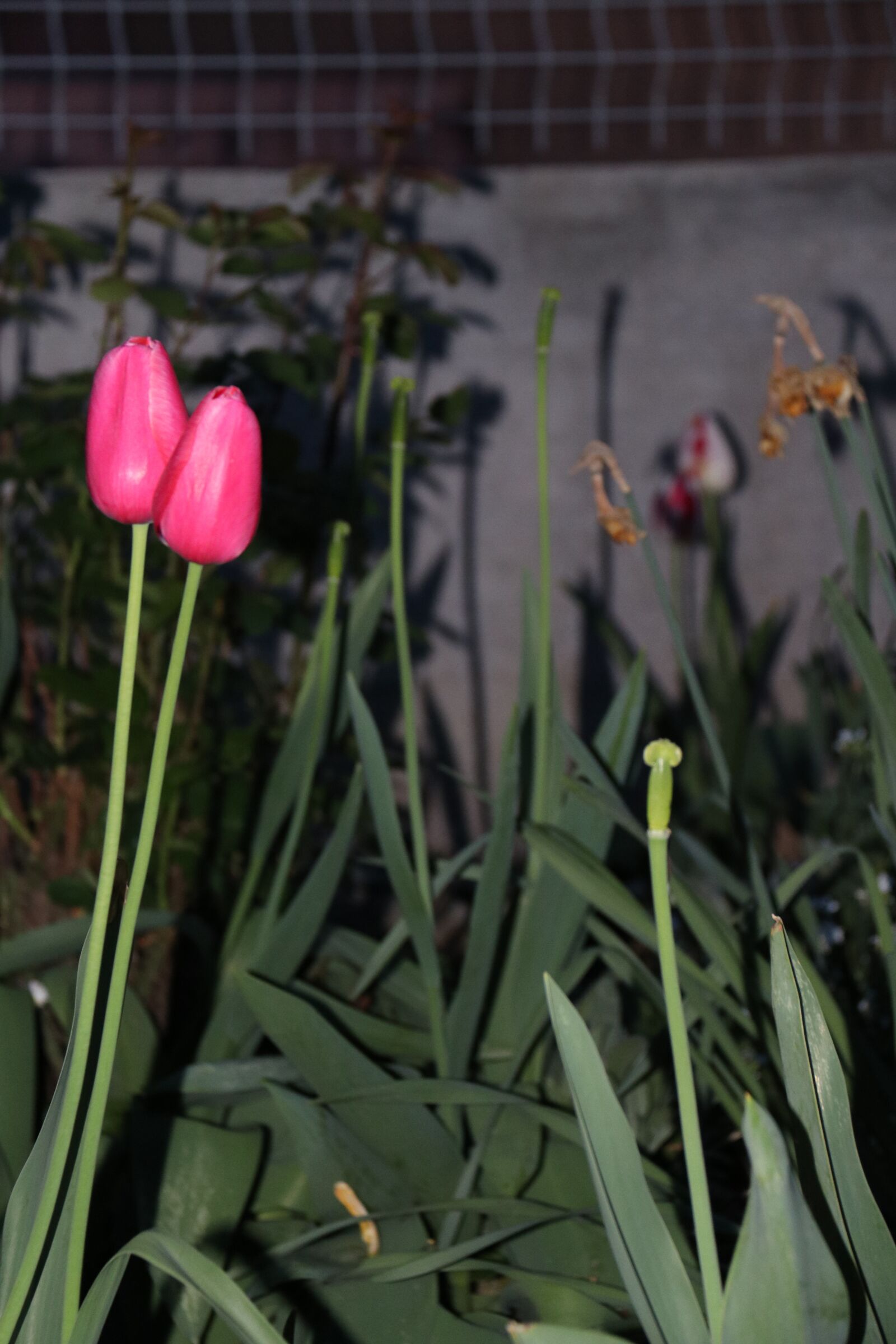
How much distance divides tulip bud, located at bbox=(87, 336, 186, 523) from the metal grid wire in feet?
4.76

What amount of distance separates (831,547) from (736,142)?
667 mm

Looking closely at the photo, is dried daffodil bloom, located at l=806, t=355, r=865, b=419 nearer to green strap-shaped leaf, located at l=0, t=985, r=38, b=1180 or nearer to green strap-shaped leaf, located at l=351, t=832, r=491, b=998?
green strap-shaped leaf, located at l=351, t=832, r=491, b=998

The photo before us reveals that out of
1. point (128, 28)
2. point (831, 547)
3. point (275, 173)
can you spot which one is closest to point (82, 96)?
point (128, 28)

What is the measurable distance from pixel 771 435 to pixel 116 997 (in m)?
0.56

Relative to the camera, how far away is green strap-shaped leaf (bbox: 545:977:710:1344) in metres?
0.38

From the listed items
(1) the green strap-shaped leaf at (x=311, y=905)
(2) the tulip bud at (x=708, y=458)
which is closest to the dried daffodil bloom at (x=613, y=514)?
(1) the green strap-shaped leaf at (x=311, y=905)

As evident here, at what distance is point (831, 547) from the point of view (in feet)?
5.97

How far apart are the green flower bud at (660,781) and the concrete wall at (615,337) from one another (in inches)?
55.8

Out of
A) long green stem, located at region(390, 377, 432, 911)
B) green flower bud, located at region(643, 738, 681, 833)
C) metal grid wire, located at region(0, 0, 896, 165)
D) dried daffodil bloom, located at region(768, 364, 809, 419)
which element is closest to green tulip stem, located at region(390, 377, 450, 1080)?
long green stem, located at region(390, 377, 432, 911)

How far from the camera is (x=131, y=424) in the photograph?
40 centimetres

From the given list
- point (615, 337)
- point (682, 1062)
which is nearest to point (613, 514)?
point (682, 1062)

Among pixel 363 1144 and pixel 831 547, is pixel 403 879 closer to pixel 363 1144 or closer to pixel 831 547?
pixel 363 1144

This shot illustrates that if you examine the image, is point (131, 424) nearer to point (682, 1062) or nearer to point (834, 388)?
point (682, 1062)

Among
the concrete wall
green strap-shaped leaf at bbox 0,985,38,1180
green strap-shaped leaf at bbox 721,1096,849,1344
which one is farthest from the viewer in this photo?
the concrete wall
